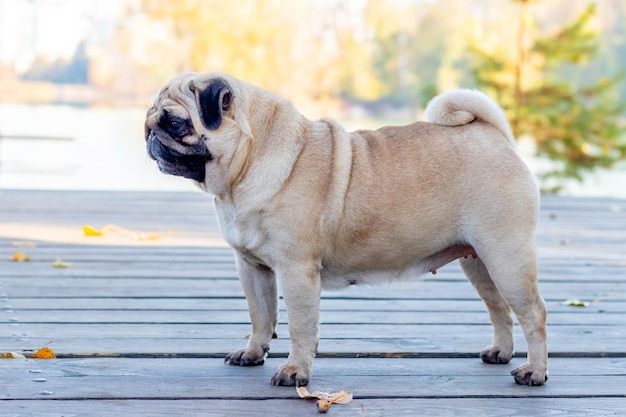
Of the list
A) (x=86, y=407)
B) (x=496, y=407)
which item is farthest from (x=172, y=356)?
(x=496, y=407)

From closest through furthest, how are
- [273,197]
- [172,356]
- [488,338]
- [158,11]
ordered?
[273,197], [172,356], [488,338], [158,11]

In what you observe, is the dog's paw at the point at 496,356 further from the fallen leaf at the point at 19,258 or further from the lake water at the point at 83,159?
the lake water at the point at 83,159

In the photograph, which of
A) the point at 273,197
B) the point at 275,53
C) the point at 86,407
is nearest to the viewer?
the point at 86,407

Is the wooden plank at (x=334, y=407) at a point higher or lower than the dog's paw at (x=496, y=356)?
higher

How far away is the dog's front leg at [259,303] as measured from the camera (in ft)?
10.4

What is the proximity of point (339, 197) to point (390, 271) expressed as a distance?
388mm

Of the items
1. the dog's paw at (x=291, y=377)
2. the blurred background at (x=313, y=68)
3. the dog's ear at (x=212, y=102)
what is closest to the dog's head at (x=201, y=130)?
the dog's ear at (x=212, y=102)

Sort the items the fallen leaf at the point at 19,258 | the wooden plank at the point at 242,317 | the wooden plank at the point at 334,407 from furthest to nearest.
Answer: the fallen leaf at the point at 19,258
the wooden plank at the point at 242,317
the wooden plank at the point at 334,407

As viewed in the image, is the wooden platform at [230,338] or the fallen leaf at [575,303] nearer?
the wooden platform at [230,338]

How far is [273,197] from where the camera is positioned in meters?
2.91

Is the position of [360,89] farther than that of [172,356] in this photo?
Yes

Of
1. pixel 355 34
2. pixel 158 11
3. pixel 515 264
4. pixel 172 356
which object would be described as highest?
pixel 515 264

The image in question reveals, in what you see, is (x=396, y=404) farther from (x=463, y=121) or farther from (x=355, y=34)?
(x=355, y=34)

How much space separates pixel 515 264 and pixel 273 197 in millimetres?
871
